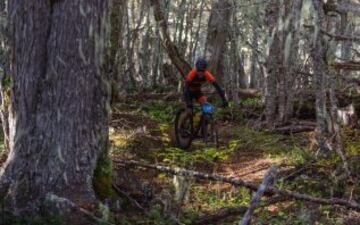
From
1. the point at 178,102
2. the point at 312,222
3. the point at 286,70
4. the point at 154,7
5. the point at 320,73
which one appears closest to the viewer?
the point at 312,222

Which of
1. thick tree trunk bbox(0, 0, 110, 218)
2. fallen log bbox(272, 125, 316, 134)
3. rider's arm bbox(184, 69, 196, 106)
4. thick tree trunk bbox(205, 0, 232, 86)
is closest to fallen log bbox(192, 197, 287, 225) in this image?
thick tree trunk bbox(0, 0, 110, 218)

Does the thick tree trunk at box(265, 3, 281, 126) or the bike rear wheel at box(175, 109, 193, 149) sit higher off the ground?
the thick tree trunk at box(265, 3, 281, 126)

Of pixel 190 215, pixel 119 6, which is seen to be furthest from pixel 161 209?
pixel 119 6

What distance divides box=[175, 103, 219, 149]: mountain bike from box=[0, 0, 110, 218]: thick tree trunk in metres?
6.17

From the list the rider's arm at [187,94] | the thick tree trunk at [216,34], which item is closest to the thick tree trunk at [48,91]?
the rider's arm at [187,94]

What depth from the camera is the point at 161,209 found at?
284 inches

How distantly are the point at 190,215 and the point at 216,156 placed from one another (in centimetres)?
425

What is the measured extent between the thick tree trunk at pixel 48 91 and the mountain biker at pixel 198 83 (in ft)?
18.5

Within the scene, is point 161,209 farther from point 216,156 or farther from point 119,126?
point 119,126

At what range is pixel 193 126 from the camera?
12.8m

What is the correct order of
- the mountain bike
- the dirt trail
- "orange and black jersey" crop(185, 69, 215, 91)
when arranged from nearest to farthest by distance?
the dirt trail, "orange and black jersey" crop(185, 69, 215, 91), the mountain bike

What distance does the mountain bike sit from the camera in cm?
1268

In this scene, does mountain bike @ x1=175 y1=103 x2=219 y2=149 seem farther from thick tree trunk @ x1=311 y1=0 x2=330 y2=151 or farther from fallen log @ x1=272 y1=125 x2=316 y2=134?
thick tree trunk @ x1=311 y1=0 x2=330 y2=151

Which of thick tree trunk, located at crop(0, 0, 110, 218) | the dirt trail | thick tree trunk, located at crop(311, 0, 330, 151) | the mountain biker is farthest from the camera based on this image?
the mountain biker
